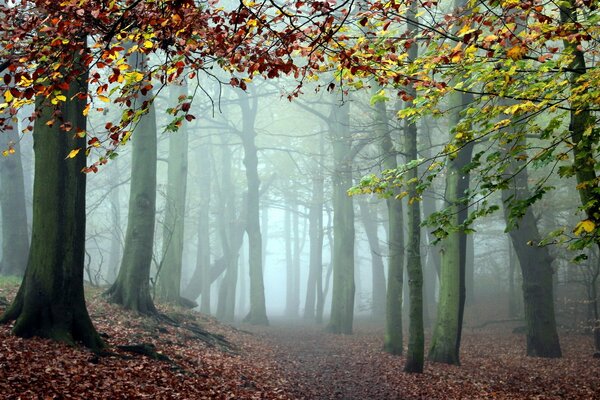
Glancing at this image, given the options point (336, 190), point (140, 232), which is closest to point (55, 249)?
point (140, 232)

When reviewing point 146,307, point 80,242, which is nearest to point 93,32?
point 80,242

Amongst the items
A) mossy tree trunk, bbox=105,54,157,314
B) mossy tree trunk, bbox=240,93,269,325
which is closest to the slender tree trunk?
mossy tree trunk, bbox=240,93,269,325

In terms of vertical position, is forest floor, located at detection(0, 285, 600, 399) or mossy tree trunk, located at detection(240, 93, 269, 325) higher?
mossy tree trunk, located at detection(240, 93, 269, 325)

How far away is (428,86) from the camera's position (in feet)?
24.5

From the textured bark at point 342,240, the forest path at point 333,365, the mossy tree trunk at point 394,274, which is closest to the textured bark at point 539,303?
the mossy tree trunk at point 394,274

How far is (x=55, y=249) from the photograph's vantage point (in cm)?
854

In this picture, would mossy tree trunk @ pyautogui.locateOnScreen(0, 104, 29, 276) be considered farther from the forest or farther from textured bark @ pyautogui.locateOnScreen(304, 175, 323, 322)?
textured bark @ pyautogui.locateOnScreen(304, 175, 323, 322)

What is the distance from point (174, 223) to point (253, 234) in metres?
8.97

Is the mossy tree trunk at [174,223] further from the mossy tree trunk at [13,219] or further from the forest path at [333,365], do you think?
the mossy tree trunk at [13,219]

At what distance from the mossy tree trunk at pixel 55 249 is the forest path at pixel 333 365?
4.19 meters

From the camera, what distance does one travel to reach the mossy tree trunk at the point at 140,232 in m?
14.5

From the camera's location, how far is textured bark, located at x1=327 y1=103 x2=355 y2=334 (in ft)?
76.1

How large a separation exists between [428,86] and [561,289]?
2094cm

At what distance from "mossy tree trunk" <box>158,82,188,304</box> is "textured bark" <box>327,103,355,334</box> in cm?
655
